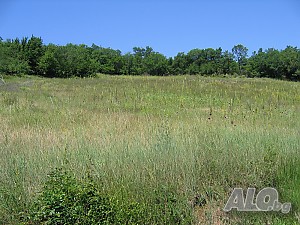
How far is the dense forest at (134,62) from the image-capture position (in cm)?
6162

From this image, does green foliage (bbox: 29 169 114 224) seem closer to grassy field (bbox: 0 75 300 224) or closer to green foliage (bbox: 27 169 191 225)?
green foliage (bbox: 27 169 191 225)

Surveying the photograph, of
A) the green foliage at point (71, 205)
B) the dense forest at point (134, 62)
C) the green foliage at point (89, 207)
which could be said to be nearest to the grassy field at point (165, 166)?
the green foliage at point (89, 207)

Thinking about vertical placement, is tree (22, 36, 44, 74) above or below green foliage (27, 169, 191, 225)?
above

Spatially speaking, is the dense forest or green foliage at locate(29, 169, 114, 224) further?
the dense forest

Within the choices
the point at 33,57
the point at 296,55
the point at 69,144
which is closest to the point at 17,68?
the point at 33,57

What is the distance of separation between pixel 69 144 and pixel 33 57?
68487 millimetres

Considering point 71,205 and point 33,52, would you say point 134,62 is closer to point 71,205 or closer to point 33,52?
point 33,52

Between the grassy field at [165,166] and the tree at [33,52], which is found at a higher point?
the tree at [33,52]

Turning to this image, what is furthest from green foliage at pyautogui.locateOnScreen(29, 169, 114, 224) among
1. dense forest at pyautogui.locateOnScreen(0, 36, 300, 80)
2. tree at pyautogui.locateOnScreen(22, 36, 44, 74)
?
tree at pyautogui.locateOnScreen(22, 36, 44, 74)

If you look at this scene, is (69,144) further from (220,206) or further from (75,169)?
(220,206)

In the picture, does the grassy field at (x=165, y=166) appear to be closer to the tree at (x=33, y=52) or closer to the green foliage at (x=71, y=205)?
the green foliage at (x=71, y=205)

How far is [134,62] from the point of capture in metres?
109

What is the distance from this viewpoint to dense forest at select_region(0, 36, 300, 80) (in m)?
61.6

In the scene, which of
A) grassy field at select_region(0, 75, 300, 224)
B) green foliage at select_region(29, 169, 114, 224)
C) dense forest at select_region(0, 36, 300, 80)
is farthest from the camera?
dense forest at select_region(0, 36, 300, 80)
